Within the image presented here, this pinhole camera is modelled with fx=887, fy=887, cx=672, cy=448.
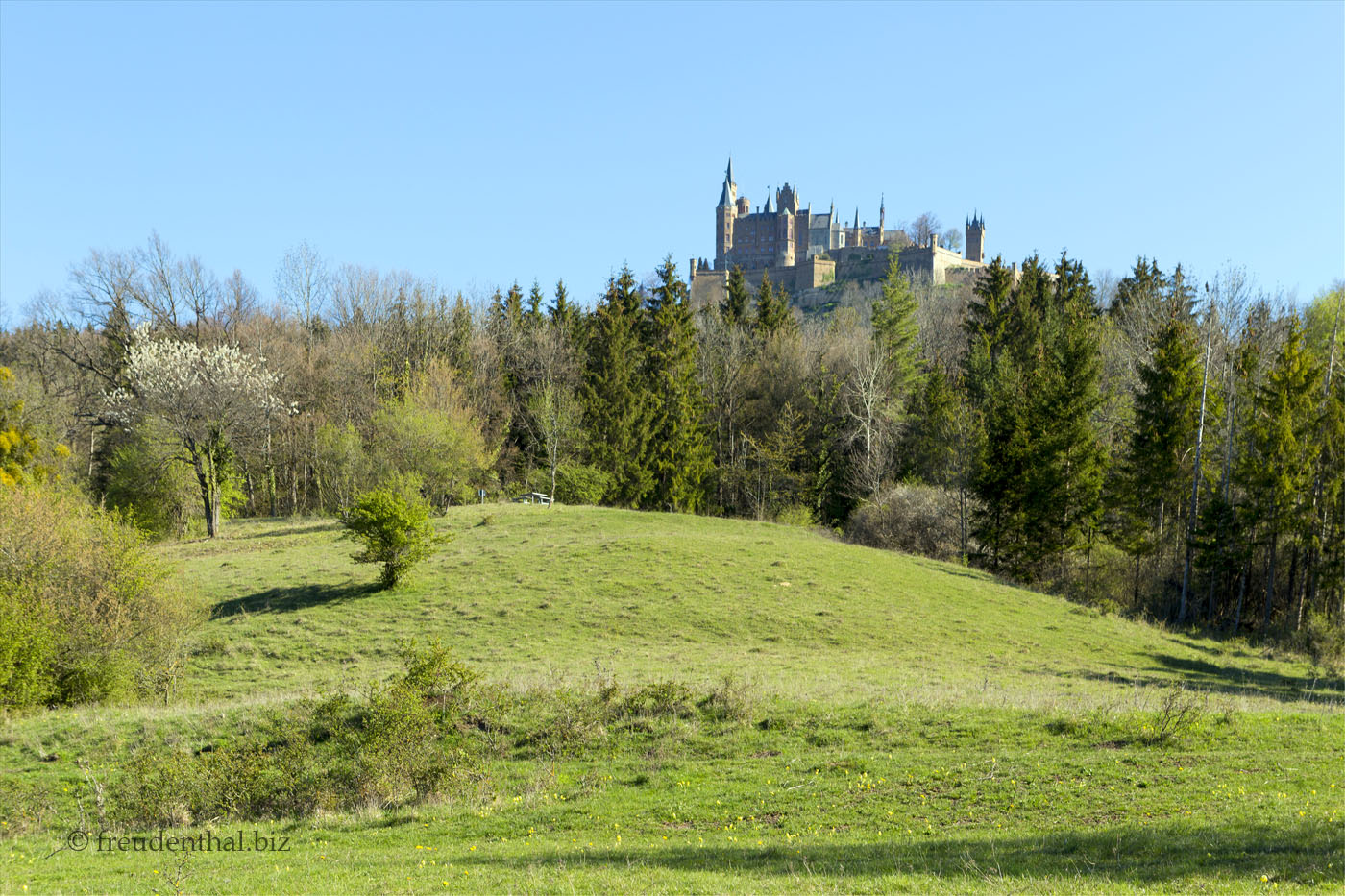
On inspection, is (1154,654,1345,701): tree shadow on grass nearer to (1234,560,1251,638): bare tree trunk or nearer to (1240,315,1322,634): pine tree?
(1234,560,1251,638): bare tree trunk

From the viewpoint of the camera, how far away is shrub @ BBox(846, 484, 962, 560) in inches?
1827

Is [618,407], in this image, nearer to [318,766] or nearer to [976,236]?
[318,766]

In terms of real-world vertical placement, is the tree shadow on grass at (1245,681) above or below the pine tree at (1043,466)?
below

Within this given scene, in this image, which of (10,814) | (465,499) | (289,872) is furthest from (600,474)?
(289,872)

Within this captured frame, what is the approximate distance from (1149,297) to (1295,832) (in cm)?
6061

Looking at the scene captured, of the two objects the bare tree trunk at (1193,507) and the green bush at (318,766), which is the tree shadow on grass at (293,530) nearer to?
the green bush at (318,766)

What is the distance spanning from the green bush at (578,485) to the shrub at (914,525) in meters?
16.0

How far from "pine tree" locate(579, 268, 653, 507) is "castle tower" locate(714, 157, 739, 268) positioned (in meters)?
125

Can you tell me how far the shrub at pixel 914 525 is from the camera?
46406 millimetres

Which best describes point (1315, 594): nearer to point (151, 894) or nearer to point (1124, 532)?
point (1124, 532)

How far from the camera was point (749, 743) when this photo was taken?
15.7 m

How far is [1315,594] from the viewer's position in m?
37.9

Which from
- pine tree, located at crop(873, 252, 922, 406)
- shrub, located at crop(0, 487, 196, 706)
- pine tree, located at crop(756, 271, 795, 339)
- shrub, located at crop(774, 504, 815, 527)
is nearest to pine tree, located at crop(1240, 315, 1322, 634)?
shrub, located at crop(774, 504, 815, 527)

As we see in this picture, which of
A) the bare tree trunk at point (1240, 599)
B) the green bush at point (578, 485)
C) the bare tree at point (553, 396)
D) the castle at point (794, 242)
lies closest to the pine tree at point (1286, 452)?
the bare tree trunk at point (1240, 599)
